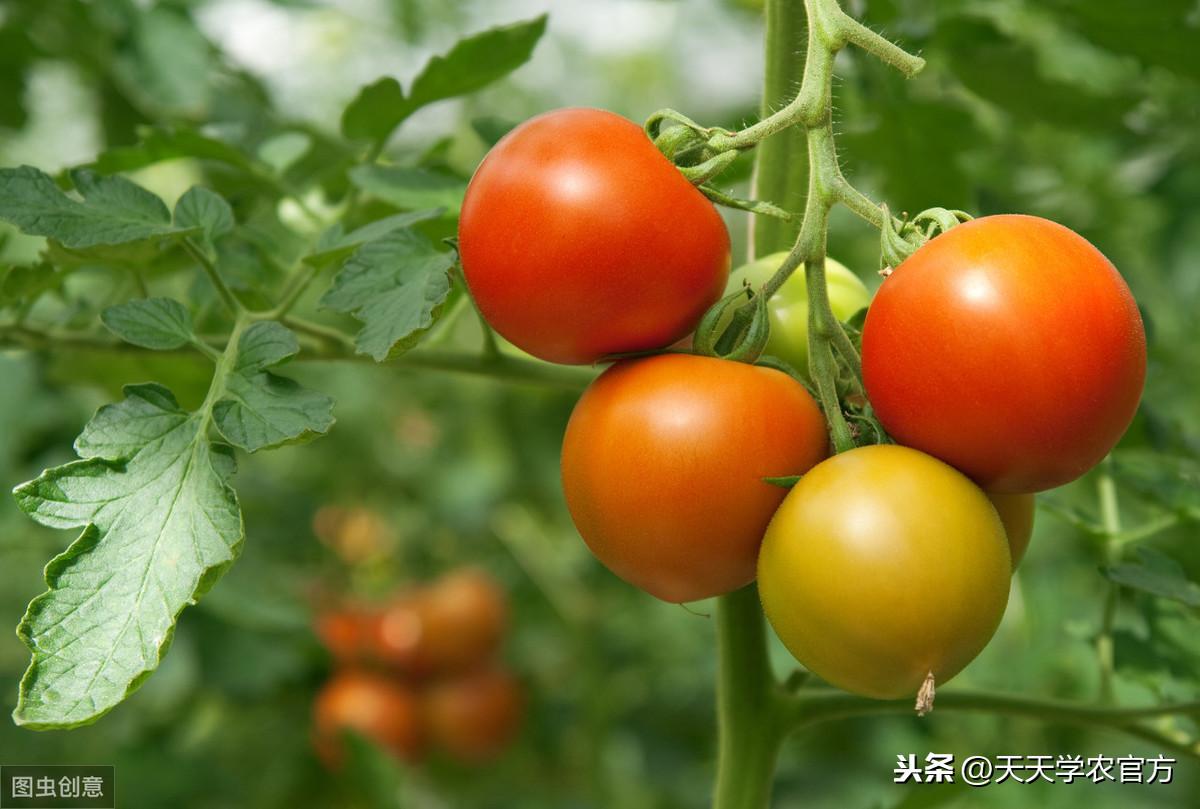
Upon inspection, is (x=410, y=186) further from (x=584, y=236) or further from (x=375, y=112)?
(x=584, y=236)

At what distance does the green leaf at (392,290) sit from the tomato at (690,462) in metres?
0.12

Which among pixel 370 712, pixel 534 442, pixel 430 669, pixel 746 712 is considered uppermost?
pixel 746 712

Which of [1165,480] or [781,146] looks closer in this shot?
[781,146]

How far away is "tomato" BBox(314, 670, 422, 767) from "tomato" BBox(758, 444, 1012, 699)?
1.47 metres

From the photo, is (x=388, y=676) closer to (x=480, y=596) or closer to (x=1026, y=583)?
(x=480, y=596)

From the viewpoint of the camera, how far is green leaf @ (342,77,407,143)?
956 millimetres

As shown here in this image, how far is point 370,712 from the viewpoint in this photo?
214 centimetres

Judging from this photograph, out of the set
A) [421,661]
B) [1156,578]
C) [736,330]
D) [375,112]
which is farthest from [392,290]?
[421,661]

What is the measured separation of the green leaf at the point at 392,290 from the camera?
0.67 metres

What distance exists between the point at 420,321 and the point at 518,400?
1.70 metres

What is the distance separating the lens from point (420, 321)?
661 millimetres

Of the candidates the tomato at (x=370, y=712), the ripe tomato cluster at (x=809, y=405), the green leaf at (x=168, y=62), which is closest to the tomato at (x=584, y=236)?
the ripe tomato cluster at (x=809, y=405)

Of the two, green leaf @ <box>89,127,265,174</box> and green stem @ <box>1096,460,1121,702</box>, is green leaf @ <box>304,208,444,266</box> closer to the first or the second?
green leaf @ <box>89,127,265,174</box>

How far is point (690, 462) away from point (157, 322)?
1.21ft
